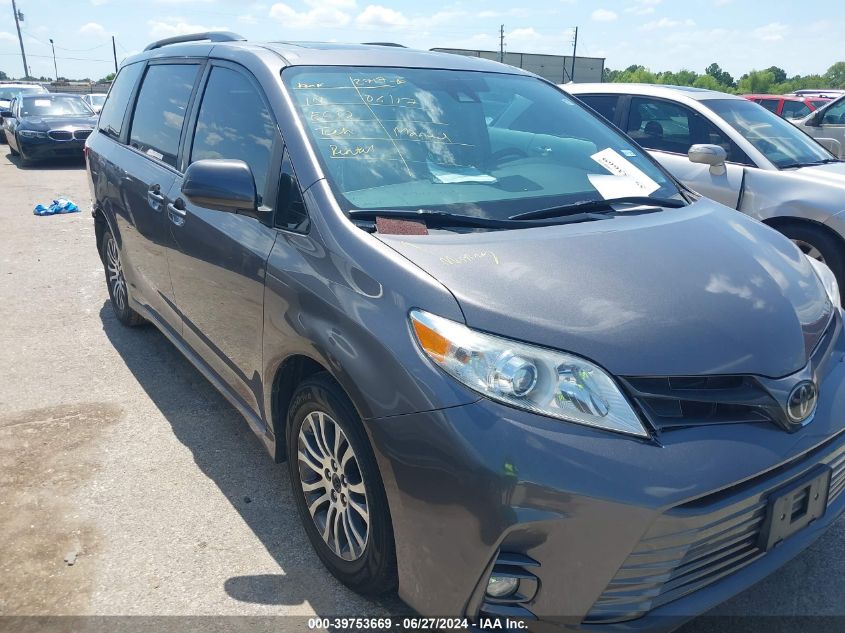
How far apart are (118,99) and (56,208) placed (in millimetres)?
5579

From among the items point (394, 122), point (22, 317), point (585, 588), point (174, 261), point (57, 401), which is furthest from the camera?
point (22, 317)

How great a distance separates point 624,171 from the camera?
10.0 ft

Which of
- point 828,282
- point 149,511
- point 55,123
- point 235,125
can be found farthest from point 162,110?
point 55,123

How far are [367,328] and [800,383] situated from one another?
1.24 metres

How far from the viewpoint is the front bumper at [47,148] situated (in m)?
14.5

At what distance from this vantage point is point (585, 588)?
179cm

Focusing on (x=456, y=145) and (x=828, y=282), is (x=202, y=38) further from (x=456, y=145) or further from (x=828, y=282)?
(x=828, y=282)

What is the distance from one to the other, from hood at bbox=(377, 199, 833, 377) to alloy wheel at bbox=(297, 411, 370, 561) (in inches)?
25.6

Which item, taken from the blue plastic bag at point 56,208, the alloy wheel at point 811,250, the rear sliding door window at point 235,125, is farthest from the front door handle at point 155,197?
the blue plastic bag at point 56,208

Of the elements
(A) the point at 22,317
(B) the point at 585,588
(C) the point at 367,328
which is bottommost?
(A) the point at 22,317

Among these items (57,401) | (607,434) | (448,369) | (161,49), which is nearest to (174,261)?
(57,401)

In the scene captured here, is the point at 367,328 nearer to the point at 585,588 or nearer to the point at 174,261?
the point at 585,588

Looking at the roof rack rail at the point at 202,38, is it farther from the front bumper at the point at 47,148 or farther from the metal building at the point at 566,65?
the metal building at the point at 566,65

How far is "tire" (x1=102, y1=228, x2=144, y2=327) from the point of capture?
479 centimetres
